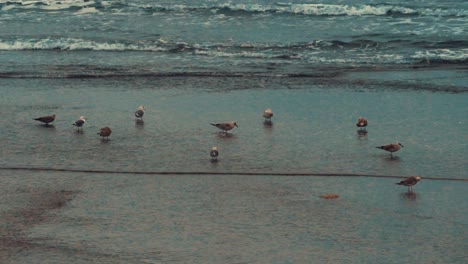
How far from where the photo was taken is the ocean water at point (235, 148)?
39.9ft

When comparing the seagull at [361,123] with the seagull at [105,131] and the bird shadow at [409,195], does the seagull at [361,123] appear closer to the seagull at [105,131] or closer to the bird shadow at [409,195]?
the bird shadow at [409,195]

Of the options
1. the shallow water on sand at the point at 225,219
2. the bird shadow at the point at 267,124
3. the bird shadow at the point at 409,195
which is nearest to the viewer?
the shallow water on sand at the point at 225,219

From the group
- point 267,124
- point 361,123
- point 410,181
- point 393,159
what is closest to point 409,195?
point 410,181

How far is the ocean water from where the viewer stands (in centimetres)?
1217

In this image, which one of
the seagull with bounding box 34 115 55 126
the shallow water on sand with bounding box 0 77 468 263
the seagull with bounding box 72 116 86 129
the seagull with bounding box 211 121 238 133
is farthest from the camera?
the seagull with bounding box 34 115 55 126

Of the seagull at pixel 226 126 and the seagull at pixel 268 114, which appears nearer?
the seagull at pixel 226 126

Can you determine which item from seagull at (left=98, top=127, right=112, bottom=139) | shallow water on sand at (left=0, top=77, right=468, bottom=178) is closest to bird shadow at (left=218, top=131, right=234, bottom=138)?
shallow water on sand at (left=0, top=77, right=468, bottom=178)

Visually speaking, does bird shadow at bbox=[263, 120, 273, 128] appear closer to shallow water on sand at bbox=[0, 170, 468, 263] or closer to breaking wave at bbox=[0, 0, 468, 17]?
shallow water on sand at bbox=[0, 170, 468, 263]

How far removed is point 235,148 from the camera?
1694cm

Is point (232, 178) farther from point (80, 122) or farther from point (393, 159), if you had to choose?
point (80, 122)

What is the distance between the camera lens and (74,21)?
36656mm

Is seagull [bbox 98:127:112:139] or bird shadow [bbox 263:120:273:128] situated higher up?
seagull [bbox 98:127:112:139]

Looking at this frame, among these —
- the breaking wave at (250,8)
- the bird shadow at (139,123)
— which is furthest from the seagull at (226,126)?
the breaking wave at (250,8)

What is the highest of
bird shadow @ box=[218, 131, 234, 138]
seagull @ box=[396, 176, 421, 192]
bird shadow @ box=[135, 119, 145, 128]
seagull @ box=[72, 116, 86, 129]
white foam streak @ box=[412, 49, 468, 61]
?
seagull @ box=[396, 176, 421, 192]
